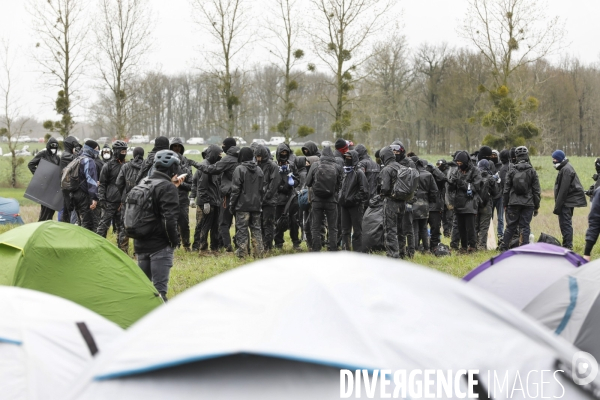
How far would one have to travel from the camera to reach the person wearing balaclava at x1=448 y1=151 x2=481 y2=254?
1288 centimetres

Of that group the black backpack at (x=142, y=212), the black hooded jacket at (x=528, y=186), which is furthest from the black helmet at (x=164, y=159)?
the black hooded jacket at (x=528, y=186)

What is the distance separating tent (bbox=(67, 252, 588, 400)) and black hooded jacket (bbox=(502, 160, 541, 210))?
988 centimetres

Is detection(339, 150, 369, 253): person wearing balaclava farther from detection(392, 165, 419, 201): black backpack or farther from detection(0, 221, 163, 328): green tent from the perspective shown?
detection(0, 221, 163, 328): green tent

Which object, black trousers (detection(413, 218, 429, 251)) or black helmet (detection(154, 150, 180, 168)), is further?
black trousers (detection(413, 218, 429, 251))

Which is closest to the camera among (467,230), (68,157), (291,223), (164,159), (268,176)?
(164,159)

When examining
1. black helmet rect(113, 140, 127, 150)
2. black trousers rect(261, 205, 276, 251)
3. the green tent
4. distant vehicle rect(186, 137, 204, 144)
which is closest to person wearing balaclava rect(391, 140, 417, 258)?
black trousers rect(261, 205, 276, 251)

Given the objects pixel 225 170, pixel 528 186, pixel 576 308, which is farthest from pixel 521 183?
pixel 576 308

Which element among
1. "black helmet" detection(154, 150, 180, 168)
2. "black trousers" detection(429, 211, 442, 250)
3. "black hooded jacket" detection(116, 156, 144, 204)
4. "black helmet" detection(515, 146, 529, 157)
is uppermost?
"black helmet" detection(515, 146, 529, 157)

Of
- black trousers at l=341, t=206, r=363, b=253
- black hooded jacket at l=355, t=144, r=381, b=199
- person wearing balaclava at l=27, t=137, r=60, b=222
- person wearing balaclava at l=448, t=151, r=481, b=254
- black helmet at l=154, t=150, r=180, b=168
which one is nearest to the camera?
black helmet at l=154, t=150, r=180, b=168

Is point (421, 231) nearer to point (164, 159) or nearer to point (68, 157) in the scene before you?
point (164, 159)

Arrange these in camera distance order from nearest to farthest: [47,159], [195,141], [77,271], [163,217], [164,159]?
[77,271], [163,217], [164,159], [47,159], [195,141]

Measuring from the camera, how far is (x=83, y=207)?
12.7 meters

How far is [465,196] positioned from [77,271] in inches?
321

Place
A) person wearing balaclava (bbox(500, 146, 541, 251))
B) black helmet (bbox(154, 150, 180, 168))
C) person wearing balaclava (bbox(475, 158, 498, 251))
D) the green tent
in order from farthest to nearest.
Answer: person wearing balaclava (bbox(475, 158, 498, 251))
person wearing balaclava (bbox(500, 146, 541, 251))
black helmet (bbox(154, 150, 180, 168))
the green tent
